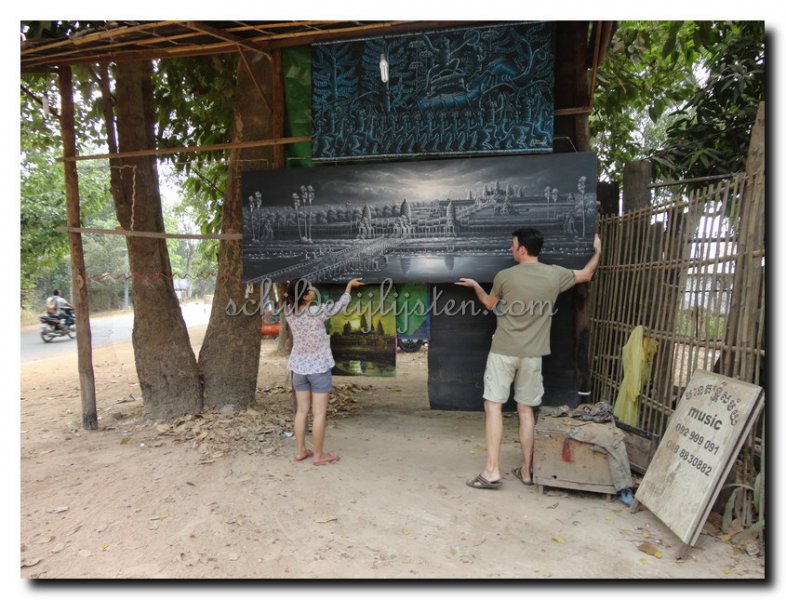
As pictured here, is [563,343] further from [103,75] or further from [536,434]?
[103,75]

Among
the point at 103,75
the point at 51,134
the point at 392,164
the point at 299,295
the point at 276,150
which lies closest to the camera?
the point at 299,295

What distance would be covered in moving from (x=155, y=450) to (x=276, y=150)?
2987 mm

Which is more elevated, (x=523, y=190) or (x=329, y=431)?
(x=523, y=190)

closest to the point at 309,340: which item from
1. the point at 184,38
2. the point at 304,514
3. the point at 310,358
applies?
the point at 310,358

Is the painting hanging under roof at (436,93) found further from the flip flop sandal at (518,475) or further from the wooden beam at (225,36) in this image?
the flip flop sandal at (518,475)

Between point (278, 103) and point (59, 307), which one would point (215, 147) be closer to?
point (278, 103)

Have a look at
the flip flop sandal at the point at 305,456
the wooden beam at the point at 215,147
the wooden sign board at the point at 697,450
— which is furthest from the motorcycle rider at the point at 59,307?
the wooden sign board at the point at 697,450

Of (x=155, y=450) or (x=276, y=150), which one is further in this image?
(x=276, y=150)

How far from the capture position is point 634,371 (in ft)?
13.3

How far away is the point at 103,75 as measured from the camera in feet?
17.9

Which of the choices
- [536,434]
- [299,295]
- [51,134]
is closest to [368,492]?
[536,434]

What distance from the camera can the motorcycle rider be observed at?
43.4 feet

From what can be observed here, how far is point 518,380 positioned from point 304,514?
5.91 ft

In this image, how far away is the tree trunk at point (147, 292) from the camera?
541 centimetres
